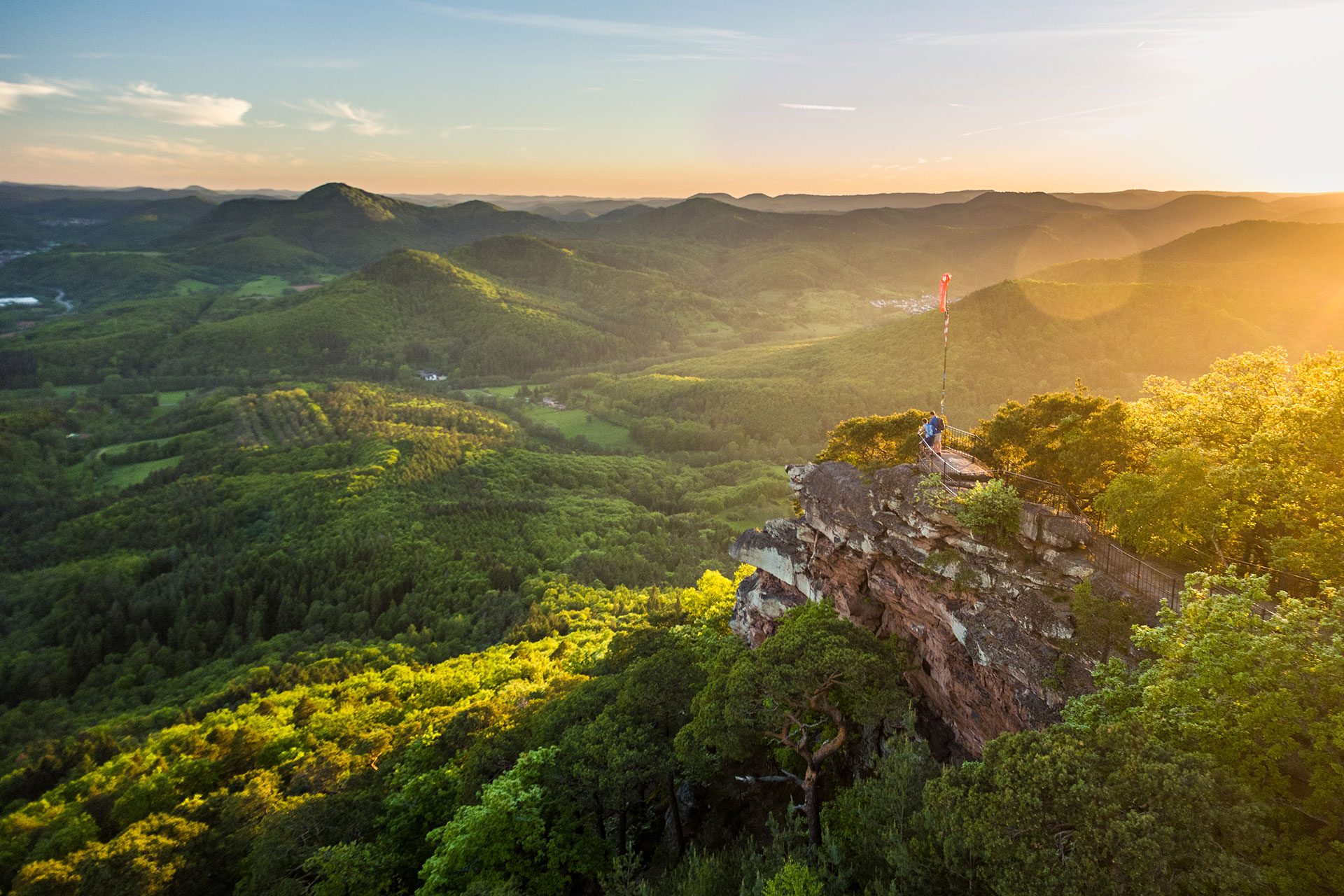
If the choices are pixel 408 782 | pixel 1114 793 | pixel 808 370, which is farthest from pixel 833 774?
pixel 808 370

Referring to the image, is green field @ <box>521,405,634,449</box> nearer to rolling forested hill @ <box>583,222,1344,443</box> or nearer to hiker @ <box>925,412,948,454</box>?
rolling forested hill @ <box>583,222,1344,443</box>

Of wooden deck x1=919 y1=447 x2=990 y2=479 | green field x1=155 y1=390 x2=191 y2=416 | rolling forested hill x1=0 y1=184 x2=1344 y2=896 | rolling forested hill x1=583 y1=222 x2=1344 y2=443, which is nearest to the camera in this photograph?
rolling forested hill x1=0 y1=184 x2=1344 y2=896

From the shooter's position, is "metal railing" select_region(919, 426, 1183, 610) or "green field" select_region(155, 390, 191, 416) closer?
"metal railing" select_region(919, 426, 1183, 610)

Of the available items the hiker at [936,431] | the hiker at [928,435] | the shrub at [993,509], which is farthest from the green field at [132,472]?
the shrub at [993,509]

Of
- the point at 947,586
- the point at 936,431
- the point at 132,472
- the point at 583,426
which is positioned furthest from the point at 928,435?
the point at 132,472

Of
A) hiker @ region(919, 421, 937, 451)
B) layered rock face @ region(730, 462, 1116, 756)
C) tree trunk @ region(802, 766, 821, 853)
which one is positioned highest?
hiker @ region(919, 421, 937, 451)

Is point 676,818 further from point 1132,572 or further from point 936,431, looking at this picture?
point 936,431

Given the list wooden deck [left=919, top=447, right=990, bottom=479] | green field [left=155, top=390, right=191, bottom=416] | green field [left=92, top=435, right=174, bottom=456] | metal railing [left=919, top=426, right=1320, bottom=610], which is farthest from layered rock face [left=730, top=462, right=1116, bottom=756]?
green field [left=155, top=390, right=191, bottom=416]
